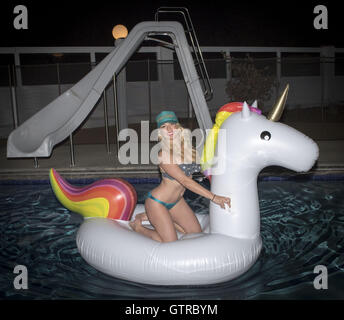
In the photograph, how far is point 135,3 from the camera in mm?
14977

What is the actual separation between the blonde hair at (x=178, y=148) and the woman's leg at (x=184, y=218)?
1.49 feet

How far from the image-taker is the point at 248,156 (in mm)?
2756

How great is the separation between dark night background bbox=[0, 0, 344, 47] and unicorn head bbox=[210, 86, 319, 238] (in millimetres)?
11355

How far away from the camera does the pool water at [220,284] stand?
2830 mm

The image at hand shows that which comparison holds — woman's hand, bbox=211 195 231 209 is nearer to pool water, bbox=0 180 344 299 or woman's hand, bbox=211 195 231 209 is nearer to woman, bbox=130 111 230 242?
woman, bbox=130 111 230 242

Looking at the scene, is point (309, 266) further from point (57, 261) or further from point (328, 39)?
point (328, 39)

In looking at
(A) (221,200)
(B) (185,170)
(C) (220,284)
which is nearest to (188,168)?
(B) (185,170)

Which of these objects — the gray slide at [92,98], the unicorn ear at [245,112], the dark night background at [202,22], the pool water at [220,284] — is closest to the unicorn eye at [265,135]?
the unicorn ear at [245,112]

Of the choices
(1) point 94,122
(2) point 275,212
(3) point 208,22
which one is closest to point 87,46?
(1) point 94,122

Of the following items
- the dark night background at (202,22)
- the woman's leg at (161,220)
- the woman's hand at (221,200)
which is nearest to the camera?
the woman's hand at (221,200)

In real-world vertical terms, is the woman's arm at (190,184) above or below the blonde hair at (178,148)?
below

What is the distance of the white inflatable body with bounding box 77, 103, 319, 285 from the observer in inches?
106

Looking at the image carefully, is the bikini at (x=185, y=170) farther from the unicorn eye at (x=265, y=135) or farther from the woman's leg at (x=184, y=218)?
the unicorn eye at (x=265, y=135)
